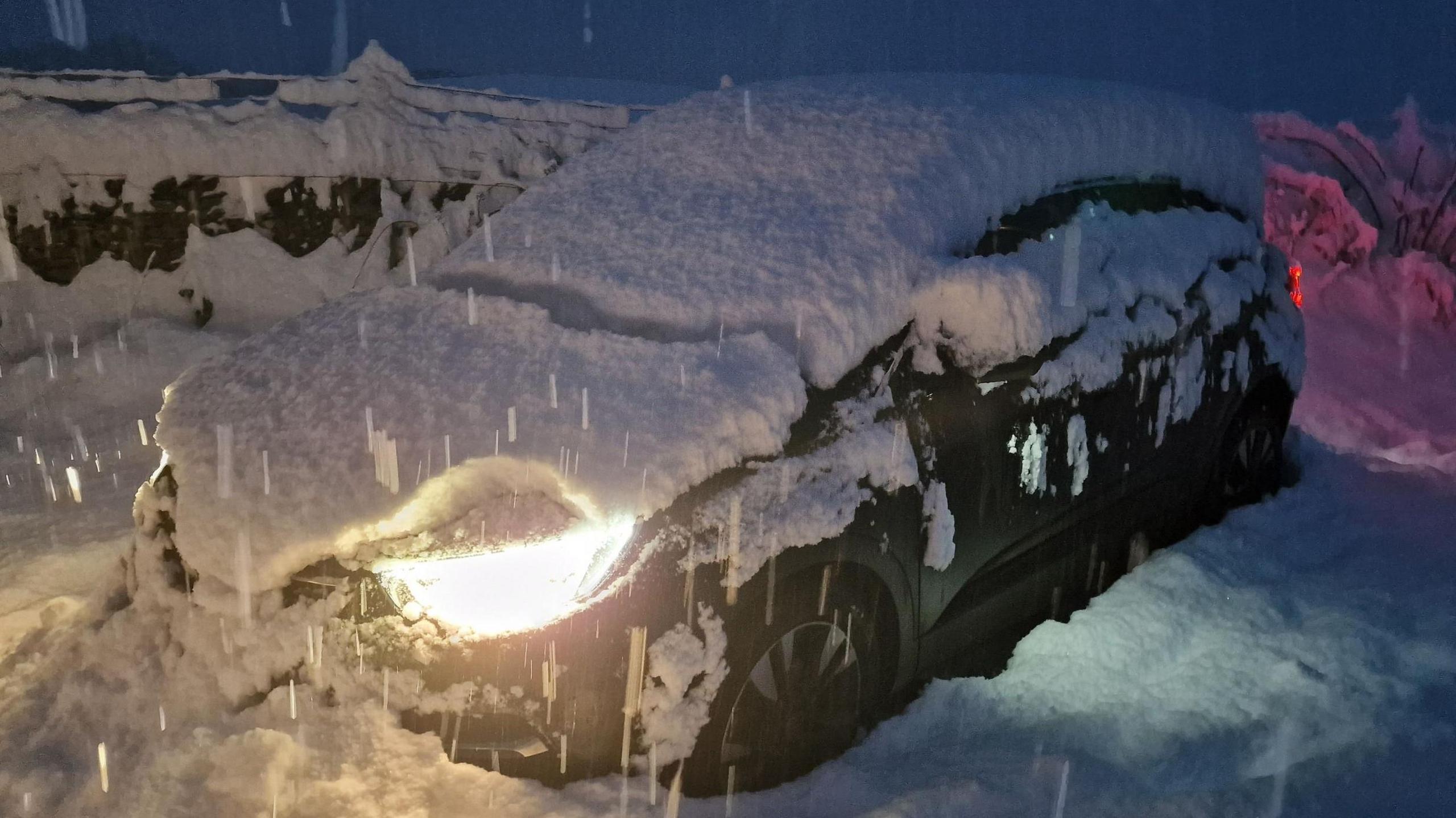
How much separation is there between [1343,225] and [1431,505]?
751 centimetres

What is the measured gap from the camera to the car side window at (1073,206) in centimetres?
327

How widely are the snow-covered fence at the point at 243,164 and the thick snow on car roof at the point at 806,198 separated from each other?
3600 millimetres

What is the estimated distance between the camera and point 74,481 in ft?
16.8

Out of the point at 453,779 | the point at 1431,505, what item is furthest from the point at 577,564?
the point at 1431,505

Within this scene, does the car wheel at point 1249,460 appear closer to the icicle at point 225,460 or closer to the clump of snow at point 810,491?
the clump of snow at point 810,491

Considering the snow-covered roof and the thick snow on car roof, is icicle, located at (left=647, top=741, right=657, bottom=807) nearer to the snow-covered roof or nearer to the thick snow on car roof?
the snow-covered roof

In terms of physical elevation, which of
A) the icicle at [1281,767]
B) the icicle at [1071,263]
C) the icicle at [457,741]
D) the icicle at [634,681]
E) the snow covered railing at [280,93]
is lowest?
the icicle at [1281,767]

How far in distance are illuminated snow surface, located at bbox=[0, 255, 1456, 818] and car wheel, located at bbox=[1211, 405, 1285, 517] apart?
40cm

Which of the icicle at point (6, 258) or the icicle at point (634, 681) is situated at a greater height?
the icicle at point (6, 258)

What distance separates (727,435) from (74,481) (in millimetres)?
4310

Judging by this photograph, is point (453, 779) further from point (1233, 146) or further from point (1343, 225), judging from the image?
point (1343, 225)

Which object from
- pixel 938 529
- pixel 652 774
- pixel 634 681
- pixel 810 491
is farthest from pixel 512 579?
pixel 938 529

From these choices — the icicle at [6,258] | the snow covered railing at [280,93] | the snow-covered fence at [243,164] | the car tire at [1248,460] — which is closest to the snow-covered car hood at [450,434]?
the car tire at [1248,460]

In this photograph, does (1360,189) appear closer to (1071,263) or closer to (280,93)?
(1071,263)
